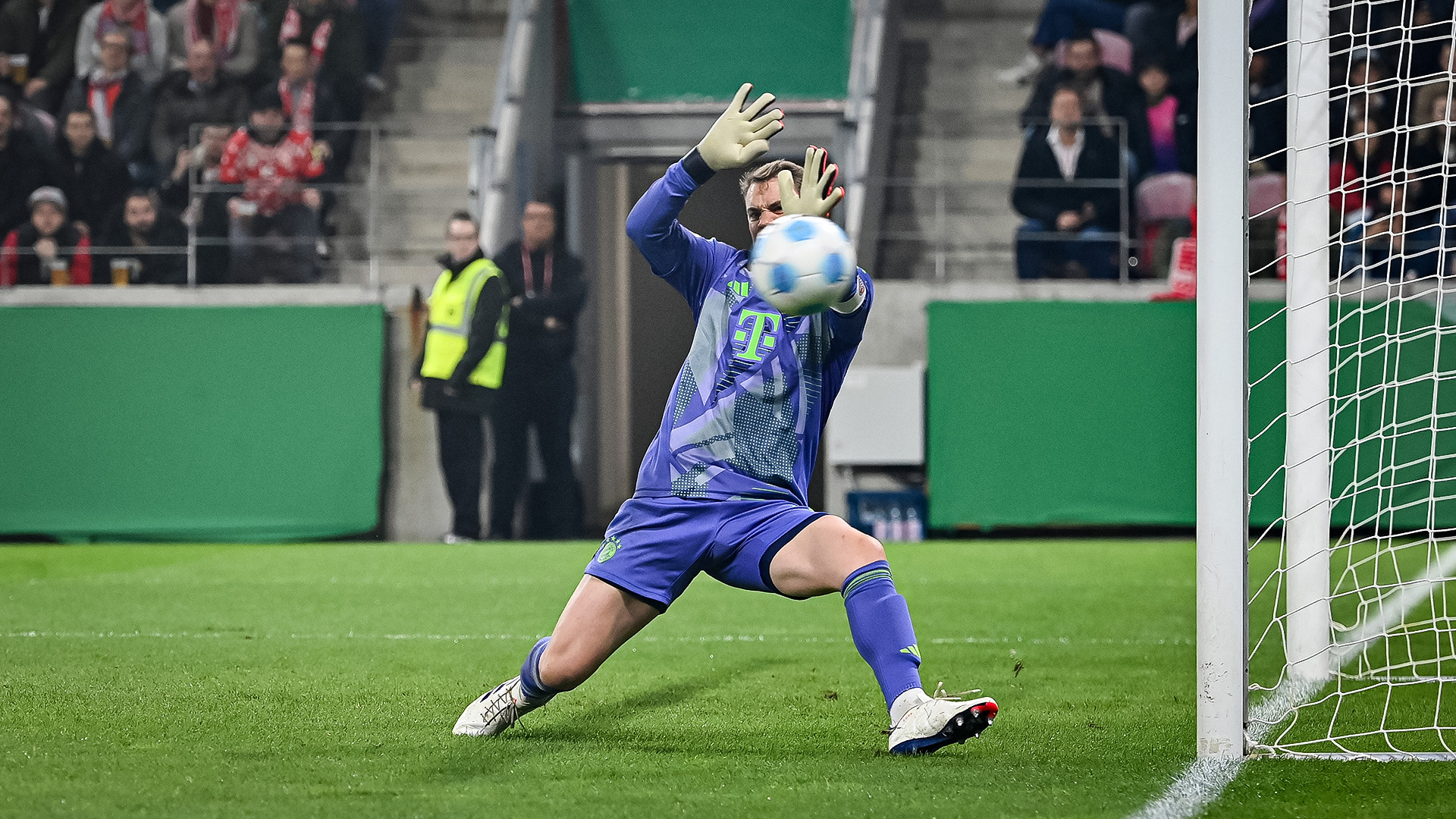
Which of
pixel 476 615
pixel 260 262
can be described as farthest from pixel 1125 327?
pixel 260 262

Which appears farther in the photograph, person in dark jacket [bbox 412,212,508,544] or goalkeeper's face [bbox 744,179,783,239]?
person in dark jacket [bbox 412,212,508,544]

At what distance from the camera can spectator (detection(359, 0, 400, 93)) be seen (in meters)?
15.1

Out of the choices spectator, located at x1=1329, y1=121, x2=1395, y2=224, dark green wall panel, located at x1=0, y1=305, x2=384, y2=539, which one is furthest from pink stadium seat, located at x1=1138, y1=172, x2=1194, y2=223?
dark green wall panel, located at x1=0, y1=305, x2=384, y2=539

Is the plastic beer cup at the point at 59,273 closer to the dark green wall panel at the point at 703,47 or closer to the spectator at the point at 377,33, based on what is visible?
the spectator at the point at 377,33

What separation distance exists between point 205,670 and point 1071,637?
371cm

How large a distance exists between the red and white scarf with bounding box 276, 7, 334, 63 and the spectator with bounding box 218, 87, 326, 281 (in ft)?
3.33

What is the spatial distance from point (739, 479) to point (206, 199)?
1050cm

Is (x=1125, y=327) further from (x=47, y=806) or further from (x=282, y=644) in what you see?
(x=47, y=806)

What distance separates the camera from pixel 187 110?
13797mm

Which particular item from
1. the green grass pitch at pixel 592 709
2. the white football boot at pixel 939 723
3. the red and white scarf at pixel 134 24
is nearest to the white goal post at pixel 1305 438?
the green grass pitch at pixel 592 709

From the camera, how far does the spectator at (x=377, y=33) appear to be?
15133mm

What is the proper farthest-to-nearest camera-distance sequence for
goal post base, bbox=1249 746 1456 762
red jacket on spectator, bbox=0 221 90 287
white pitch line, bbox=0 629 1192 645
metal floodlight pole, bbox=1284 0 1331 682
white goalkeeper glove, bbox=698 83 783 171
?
red jacket on spectator, bbox=0 221 90 287
white pitch line, bbox=0 629 1192 645
metal floodlight pole, bbox=1284 0 1331 682
goal post base, bbox=1249 746 1456 762
white goalkeeper glove, bbox=698 83 783 171

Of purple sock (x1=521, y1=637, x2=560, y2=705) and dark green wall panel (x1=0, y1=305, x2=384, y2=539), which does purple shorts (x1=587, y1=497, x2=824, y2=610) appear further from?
dark green wall panel (x1=0, y1=305, x2=384, y2=539)

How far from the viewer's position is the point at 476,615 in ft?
23.6
